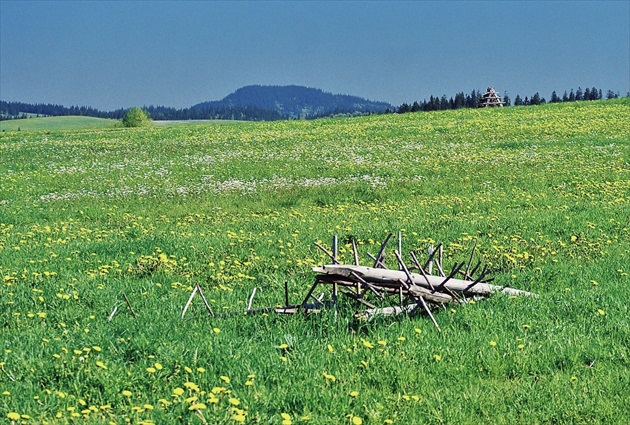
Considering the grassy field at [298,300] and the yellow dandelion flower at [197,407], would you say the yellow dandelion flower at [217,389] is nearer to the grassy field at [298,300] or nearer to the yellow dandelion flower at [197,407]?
the grassy field at [298,300]

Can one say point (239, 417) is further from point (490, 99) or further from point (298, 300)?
point (490, 99)

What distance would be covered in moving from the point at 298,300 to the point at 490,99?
247 ft

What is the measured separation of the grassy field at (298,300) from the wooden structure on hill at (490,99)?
187ft

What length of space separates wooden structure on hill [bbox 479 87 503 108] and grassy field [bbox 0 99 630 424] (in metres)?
56.9

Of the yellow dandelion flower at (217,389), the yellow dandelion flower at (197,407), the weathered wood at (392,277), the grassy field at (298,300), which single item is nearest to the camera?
the yellow dandelion flower at (197,407)

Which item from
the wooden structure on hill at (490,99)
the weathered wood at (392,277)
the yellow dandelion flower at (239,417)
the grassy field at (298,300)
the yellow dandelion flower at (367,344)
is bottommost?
the grassy field at (298,300)

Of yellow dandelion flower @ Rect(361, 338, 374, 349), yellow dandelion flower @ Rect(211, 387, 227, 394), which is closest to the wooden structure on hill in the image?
yellow dandelion flower @ Rect(361, 338, 374, 349)

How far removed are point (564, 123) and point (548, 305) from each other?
34.1 metres

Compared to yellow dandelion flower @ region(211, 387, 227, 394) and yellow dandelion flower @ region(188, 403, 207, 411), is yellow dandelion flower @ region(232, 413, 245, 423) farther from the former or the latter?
yellow dandelion flower @ region(211, 387, 227, 394)

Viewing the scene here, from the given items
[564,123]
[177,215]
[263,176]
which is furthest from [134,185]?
[564,123]

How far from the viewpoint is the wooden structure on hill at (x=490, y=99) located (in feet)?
255

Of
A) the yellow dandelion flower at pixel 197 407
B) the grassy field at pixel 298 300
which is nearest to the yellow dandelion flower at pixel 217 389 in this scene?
the grassy field at pixel 298 300

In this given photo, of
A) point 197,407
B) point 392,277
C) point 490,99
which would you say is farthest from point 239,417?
point 490,99

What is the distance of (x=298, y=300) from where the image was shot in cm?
848
